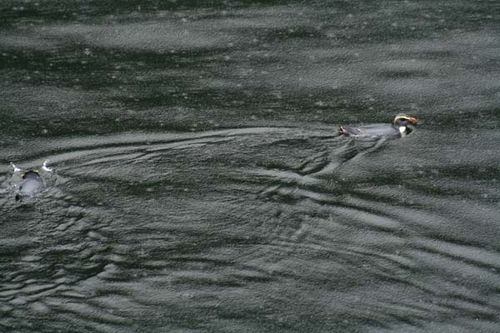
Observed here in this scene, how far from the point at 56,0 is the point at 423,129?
6.63 metres

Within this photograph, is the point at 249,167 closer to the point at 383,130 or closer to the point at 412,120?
the point at 383,130

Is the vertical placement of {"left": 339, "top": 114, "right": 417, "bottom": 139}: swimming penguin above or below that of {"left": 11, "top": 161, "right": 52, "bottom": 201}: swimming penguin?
above

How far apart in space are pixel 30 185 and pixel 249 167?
249 cm

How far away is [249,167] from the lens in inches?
408

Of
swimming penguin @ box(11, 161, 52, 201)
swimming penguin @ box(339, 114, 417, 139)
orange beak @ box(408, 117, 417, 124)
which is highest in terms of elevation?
orange beak @ box(408, 117, 417, 124)

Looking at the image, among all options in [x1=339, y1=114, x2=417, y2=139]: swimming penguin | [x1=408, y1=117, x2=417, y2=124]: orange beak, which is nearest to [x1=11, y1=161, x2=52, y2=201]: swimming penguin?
[x1=339, y1=114, x2=417, y2=139]: swimming penguin

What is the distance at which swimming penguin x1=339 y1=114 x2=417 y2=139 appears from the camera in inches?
432

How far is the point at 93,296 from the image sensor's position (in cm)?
824

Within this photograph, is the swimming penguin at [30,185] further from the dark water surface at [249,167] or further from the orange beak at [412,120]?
the orange beak at [412,120]

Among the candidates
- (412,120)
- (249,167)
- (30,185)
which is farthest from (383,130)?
(30,185)

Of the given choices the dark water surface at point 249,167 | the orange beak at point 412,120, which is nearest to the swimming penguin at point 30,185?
the dark water surface at point 249,167

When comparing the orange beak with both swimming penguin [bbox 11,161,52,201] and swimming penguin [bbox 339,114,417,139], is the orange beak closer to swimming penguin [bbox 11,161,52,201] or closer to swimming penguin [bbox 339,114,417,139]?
swimming penguin [bbox 339,114,417,139]

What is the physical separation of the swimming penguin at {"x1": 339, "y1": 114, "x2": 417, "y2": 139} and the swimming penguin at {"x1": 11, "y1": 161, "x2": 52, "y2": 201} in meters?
3.69

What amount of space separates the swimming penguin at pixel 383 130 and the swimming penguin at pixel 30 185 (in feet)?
12.1
